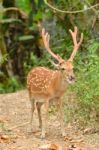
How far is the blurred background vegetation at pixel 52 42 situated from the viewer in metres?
8.28

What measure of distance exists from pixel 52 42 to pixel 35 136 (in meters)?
5.55

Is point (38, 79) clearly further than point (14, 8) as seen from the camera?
No

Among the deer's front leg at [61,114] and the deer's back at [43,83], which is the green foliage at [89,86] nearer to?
the deer's front leg at [61,114]

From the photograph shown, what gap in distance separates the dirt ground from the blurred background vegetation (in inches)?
17.2

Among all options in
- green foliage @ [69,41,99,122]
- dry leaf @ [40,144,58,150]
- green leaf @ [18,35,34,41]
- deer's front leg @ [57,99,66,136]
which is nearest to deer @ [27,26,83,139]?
deer's front leg @ [57,99,66,136]

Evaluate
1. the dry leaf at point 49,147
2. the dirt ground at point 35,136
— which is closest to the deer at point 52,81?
the dirt ground at point 35,136

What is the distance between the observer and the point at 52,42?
13500 mm

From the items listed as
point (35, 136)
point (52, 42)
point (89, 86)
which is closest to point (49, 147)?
point (35, 136)

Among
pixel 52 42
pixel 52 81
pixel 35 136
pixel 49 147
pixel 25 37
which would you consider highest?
pixel 52 81

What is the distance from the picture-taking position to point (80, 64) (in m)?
9.14

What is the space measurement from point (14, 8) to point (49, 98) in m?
7.68

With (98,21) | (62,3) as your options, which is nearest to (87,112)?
(98,21)

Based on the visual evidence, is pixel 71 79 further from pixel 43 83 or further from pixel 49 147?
pixel 49 147

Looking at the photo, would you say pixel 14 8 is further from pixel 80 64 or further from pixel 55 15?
pixel 80 64
